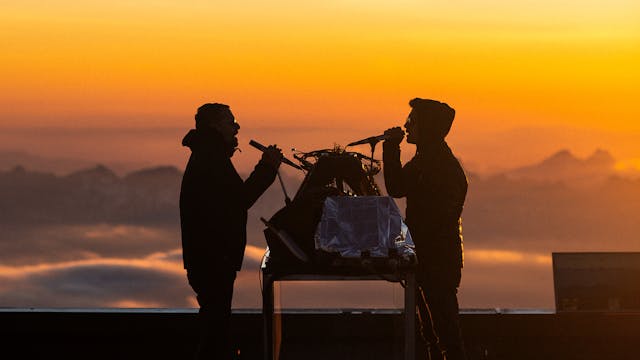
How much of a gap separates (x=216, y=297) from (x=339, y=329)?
12.7 feet

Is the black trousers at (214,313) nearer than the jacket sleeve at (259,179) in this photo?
No

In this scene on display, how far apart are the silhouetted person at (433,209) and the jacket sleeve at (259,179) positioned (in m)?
0.93

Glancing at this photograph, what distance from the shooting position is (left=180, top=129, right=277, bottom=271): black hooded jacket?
10.4 m

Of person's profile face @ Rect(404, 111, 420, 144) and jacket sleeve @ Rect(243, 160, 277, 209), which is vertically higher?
person's profile face @ Rect(404, 111, 420, 144)

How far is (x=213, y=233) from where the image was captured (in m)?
10.4

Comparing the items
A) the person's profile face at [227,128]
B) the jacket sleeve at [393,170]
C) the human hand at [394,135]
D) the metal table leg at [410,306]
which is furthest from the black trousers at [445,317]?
the person's profile face at [227,128]

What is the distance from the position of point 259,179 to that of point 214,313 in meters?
1.03

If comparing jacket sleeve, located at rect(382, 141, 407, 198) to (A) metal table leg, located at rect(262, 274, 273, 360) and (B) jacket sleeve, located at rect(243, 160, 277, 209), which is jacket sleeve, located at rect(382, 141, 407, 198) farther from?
(A) metal table leg, located at rect(262, 274, 273, 360)

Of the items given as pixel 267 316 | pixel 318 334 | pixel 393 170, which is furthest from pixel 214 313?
pixel 318 334

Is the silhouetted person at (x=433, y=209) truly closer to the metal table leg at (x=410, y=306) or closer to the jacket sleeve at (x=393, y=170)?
the jacket sleeve at (x=393, y=170)

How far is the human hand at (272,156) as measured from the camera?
403 inches

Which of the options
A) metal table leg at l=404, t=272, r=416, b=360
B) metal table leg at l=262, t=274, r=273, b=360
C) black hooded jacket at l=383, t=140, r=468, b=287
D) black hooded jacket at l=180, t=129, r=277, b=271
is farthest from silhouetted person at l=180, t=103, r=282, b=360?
metal table leg at l=404, t=272, r=416, b=360

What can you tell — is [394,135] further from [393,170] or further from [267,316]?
[267,316]

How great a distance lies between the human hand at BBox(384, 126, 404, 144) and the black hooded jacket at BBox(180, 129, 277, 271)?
1079 millimetres
